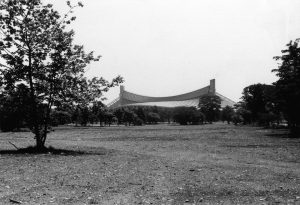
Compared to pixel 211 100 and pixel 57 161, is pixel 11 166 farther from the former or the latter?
pixel 211 100

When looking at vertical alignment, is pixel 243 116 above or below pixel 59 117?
above

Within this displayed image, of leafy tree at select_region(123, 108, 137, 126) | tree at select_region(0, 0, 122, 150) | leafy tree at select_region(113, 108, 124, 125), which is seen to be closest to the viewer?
tree at select_region(0, 0, 122, 150)

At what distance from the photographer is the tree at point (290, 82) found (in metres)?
46.7

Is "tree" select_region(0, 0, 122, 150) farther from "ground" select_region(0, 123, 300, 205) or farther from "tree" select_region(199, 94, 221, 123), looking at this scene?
"tree" select_region(199, 94, 221, 123)

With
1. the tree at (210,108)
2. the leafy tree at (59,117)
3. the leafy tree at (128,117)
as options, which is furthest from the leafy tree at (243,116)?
the leafy tree at (59,117)

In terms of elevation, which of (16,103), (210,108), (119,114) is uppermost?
(210,108)

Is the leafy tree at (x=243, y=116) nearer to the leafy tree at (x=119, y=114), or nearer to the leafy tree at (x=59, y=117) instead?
the leafy tree at (x=119, y=114)

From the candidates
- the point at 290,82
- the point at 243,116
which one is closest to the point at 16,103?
the point at 290,82

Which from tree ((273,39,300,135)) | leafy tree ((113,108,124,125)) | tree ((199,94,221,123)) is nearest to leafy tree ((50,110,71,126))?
tree ((273,39,300,135))

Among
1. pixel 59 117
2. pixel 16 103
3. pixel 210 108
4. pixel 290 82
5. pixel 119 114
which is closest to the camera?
pixel 16 103

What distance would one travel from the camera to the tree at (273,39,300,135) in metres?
46.7

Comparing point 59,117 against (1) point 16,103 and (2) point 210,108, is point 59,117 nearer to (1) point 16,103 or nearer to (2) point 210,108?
(1) point 16,103

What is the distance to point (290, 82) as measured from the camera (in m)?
48.5

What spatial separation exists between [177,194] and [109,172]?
4946 millimetres
